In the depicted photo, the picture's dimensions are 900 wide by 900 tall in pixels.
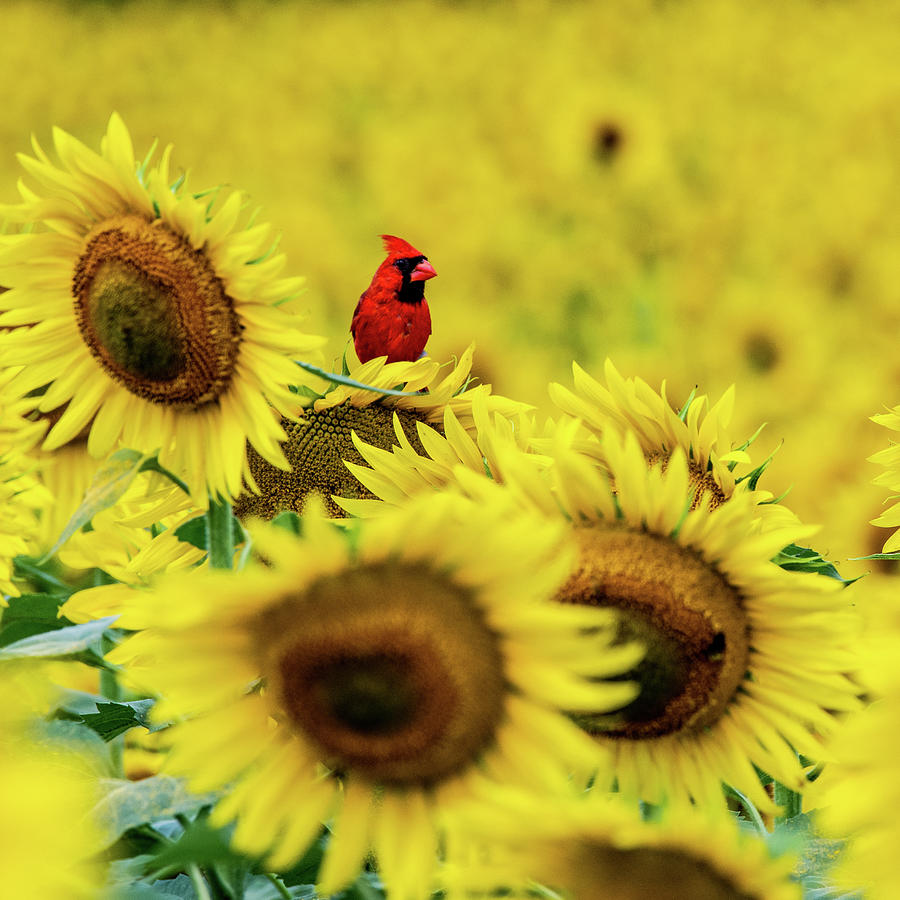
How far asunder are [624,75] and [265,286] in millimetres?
2887

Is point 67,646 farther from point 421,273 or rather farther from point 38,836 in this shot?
point 421,273

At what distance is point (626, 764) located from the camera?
15.1 inches

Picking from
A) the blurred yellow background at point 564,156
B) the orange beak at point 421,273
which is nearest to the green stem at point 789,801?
the orange beak at point 421,273

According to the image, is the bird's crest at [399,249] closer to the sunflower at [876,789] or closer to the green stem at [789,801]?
the green stem at [789,801]

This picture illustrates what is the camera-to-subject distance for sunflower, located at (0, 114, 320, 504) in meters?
0.48

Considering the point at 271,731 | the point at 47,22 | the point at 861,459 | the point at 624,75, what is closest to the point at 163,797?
the point at 271,731

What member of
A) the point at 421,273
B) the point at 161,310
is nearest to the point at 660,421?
the point at 161,310

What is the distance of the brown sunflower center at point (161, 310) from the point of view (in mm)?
487

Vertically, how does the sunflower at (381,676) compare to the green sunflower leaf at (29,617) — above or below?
below

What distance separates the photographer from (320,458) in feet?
2.01

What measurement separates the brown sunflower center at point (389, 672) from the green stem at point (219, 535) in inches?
5.4

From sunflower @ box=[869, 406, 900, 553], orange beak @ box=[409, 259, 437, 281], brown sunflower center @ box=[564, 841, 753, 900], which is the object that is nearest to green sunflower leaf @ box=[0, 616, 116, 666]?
brown sunflower center @ box=[564, 841, 753, 900]

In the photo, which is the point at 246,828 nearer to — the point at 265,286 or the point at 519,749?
the point at 519,749

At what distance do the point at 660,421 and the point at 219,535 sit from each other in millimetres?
192
